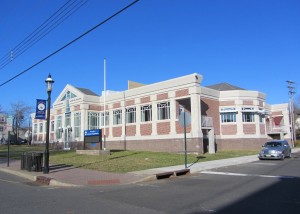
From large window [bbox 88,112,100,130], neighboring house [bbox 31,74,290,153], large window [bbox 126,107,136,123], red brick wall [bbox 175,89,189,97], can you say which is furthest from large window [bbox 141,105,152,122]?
large window [bbox 88,112,100,130]

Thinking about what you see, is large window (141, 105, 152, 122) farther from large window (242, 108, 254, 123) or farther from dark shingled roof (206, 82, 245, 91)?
large window (242, 108, 254, 123)

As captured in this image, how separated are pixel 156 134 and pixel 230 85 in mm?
14410

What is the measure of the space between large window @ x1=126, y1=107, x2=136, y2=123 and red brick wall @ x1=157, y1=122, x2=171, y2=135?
4.78m

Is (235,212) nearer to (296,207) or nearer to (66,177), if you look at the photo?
(296,207)

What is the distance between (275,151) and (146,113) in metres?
18.0

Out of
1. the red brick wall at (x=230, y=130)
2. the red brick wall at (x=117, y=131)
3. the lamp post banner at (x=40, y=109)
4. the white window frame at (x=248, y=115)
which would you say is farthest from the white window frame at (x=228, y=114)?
A: the lamp post banner at (x=40, y=109)

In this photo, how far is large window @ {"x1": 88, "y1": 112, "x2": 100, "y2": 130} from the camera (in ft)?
156

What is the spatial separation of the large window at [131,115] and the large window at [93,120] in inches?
289

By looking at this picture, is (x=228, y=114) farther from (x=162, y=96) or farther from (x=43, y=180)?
(x=43, y=180)

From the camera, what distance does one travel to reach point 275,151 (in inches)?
1019

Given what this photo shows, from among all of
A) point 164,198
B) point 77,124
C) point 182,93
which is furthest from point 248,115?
point 164,198

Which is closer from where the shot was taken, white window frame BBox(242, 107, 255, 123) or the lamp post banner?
the lamp post banner

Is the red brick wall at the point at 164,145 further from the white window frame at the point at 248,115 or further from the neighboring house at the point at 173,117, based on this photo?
the white window frame at the point at 248,115

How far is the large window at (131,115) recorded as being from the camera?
138 feet
